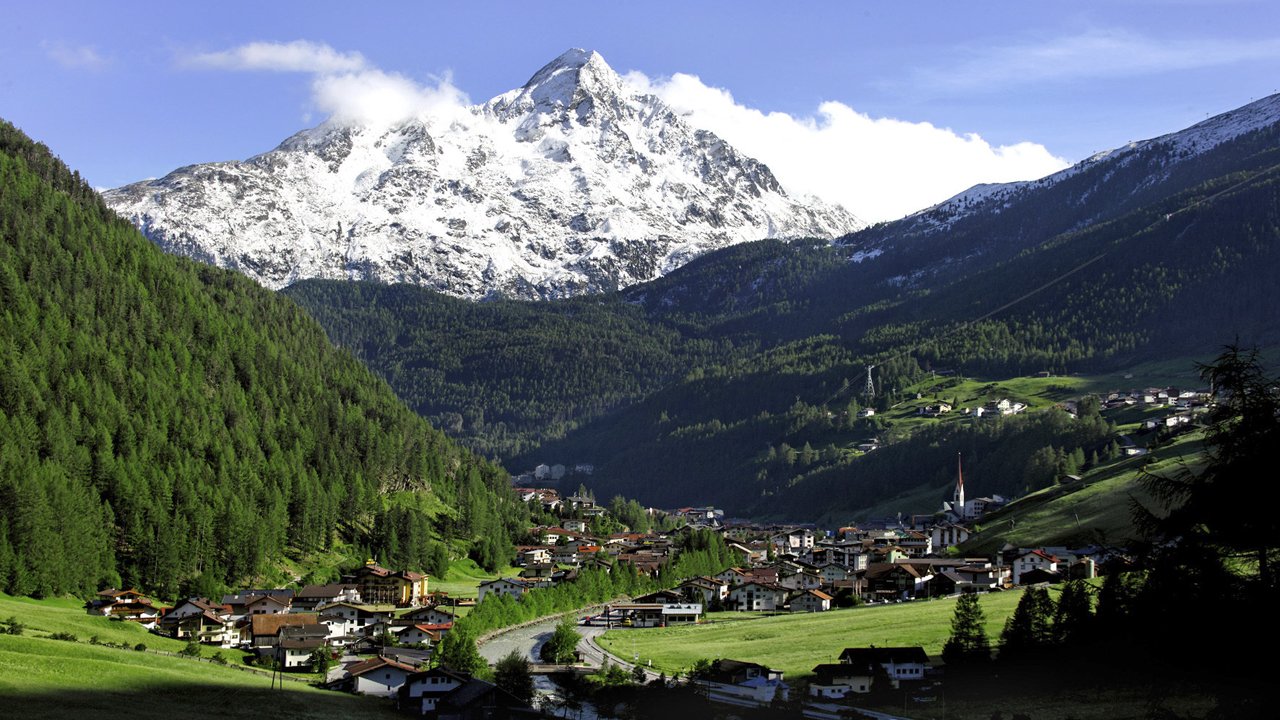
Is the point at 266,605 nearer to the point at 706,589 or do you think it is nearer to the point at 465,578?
the point at 465,578

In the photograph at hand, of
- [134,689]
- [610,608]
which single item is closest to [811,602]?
[610,608]

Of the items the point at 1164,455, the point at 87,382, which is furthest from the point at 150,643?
the point at 1164,455

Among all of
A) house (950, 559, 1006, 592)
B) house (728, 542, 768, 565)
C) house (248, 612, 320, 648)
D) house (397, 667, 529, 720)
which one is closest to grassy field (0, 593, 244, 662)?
house (248, 612, 320, 648)

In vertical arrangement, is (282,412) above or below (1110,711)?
above

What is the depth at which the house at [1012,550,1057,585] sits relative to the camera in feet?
403

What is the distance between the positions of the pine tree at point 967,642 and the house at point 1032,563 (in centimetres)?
4723

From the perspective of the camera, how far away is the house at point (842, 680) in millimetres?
73000

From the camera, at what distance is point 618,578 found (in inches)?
5778

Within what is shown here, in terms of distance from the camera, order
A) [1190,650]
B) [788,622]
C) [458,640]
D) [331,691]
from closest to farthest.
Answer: [1190,650]
[331,691]
[458,640]
[788,622]

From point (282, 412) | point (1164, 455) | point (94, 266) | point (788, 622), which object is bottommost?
point (788, 622)

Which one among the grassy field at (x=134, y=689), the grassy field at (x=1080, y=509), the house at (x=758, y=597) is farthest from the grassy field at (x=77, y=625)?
the grassy field at (x=1080, y=509)

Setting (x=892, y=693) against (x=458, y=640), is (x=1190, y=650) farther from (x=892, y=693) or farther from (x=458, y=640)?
(x=458, y=640)

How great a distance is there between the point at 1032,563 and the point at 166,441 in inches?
3604

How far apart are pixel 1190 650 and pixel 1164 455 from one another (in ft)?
465
